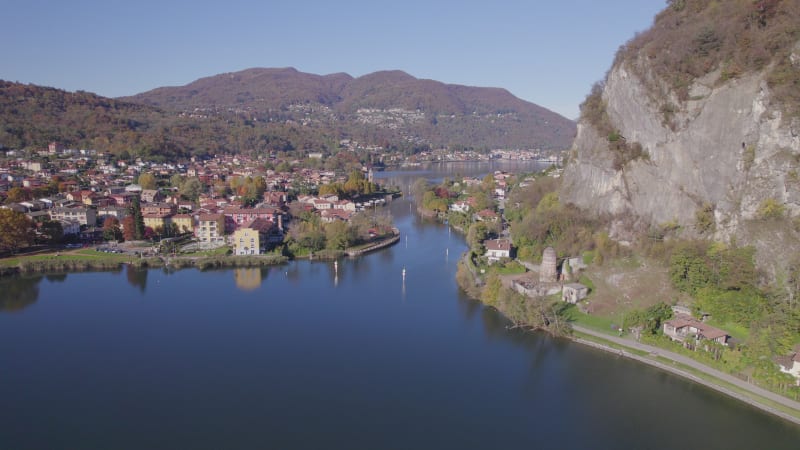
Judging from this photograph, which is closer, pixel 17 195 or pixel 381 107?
pixel 17 195

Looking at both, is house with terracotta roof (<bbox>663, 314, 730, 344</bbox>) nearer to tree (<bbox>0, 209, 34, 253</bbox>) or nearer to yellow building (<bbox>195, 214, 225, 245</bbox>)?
yellow building (<bbox>195, 214, 225, 245</bbox>)

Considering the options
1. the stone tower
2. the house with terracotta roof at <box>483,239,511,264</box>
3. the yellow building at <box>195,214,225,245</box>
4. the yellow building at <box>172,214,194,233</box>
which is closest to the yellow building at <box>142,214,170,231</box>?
the yellow building at <box>172,214,194,233</box>

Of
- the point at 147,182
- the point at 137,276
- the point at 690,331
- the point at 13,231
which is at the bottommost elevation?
the point at 137,276

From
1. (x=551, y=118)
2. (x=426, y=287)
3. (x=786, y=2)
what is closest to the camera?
(x=786, y=2)

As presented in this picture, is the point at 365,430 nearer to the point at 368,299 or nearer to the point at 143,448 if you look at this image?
the point at 143,448

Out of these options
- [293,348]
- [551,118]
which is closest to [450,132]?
[551,118]

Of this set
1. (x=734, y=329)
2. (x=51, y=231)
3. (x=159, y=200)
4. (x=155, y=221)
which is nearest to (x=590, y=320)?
(x=734, y=329)

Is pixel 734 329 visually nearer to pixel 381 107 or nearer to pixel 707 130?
pixel 707 130
